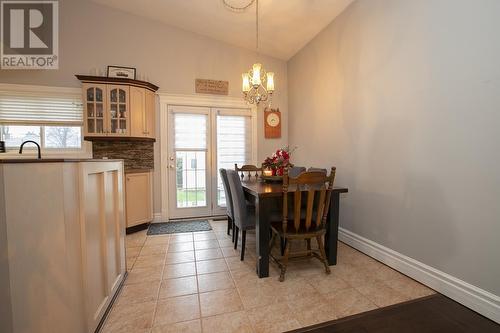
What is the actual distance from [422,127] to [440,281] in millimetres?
1242

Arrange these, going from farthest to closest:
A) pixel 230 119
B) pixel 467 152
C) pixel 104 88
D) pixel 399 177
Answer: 1. pixel 230 119
2. pixel 104 88
3. pixel 399 177
4. pixel 467 152

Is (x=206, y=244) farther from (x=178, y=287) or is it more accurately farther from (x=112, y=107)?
(x=112, y=107)

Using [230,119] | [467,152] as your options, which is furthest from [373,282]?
[230,119]

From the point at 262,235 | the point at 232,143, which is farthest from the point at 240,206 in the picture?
the point at 232,143

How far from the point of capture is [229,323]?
1.53m

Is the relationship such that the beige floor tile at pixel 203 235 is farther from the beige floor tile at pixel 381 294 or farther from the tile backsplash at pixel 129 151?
the beige floor tile at pixel 381 294

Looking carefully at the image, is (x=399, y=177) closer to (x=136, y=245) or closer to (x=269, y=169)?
(x=269, y=169)

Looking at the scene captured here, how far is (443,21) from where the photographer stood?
1798mm

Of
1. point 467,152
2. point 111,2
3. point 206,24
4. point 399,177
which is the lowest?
point 399,177

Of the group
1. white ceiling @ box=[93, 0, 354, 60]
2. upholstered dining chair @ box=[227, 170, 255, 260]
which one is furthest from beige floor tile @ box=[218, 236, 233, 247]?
white ceiling @ box=[93, 0, 354, 60]

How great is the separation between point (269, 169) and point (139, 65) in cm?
269

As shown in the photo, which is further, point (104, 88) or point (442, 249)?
point (104, 88)

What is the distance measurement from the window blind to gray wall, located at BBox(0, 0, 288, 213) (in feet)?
0.61

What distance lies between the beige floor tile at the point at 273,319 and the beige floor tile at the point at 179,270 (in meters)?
0.81
